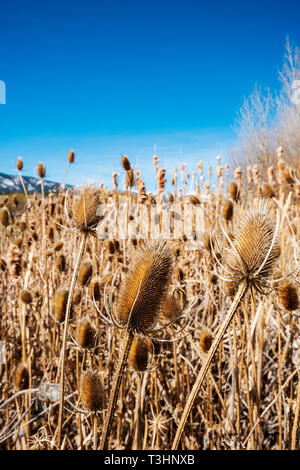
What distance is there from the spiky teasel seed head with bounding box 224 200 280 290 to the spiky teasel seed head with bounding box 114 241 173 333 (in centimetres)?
18

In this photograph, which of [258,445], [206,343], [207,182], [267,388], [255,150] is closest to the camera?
[206,343]

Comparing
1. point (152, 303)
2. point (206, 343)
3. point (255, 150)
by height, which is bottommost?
point (206, 343)

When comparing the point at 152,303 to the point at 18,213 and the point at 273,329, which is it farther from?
the point at 18,213

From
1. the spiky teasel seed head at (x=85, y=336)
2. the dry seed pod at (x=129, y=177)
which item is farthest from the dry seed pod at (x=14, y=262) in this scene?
the spiky teasel seed head at (x=85, y=336)

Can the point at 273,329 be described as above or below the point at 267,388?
above

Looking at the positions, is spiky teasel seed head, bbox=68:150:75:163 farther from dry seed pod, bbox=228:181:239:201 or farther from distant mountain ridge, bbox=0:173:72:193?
dry seed pod, bbox=228:181:239:201

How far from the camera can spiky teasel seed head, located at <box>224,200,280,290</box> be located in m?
0.87

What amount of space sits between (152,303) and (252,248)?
0.32 m

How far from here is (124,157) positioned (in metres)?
2.36

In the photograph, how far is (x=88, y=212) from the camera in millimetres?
1285

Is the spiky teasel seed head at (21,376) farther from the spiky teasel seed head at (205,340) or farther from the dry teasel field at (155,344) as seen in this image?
the spiky teasel seed head at (205,340)

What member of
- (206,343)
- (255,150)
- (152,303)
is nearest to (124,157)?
(206,343)

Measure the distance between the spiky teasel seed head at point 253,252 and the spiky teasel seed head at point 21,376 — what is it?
145 cm
